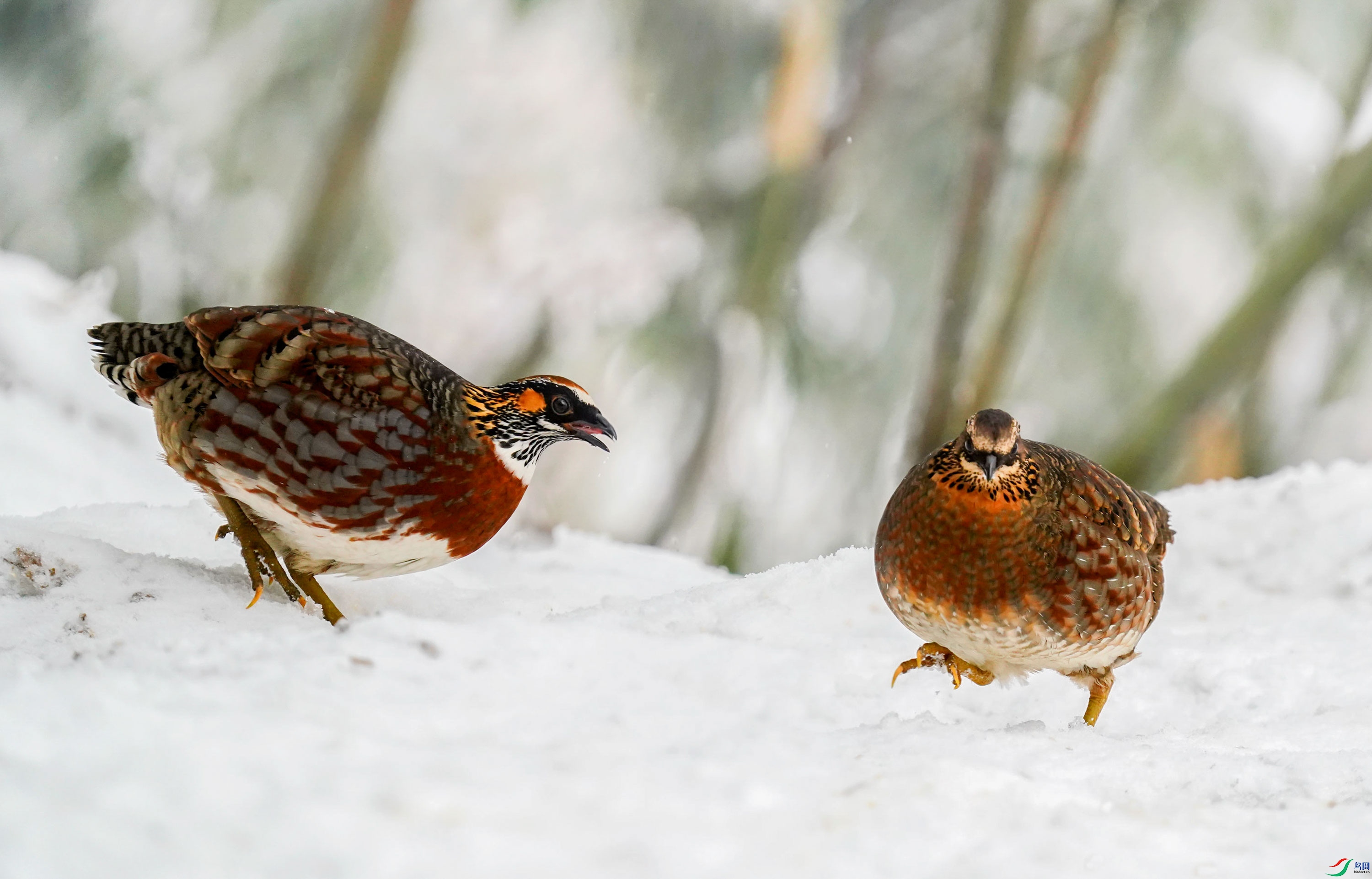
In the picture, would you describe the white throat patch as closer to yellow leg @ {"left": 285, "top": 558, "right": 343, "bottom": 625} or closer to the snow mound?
the snow mound

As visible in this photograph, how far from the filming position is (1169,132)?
5.20 meters

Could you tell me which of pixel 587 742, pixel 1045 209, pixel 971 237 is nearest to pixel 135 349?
pixel 587 742

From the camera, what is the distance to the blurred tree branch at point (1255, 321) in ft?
17.7

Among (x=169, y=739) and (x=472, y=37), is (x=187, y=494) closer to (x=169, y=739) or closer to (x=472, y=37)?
(x=472, y=37)

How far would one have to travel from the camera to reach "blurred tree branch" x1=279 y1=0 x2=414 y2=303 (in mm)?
4711

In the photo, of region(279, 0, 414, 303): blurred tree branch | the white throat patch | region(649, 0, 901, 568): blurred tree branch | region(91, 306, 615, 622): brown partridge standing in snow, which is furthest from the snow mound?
region(649, 0, 901, 568): blurred tree branch

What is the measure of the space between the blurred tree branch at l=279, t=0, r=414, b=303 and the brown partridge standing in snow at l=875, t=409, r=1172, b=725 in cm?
311

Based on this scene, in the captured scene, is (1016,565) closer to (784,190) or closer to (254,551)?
(254,551)

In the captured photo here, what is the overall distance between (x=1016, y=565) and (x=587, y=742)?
1122 mm

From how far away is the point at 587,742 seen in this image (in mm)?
1742

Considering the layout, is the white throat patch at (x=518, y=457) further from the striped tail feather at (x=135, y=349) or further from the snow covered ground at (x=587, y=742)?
the striped tail feather at (x=135, y=349)

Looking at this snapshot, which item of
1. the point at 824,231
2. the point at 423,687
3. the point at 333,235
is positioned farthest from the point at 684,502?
the point at 423,687

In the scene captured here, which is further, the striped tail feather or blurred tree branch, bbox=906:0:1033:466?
blurred tree branch, bbox=906:0:1033:466

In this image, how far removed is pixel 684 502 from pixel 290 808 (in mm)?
3922
